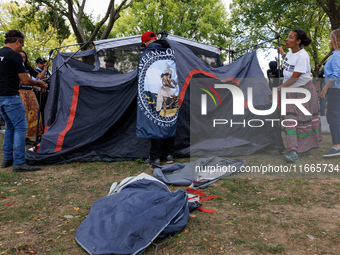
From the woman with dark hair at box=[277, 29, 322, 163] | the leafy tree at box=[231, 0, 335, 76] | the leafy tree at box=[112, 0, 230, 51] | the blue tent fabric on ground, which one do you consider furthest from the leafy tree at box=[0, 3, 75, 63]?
the leafy tree at box=[231, 0, 335, 76]

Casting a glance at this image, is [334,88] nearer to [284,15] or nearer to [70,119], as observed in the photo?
[70,119]

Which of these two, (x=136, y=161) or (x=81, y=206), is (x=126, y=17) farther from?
(x=81, y=206)

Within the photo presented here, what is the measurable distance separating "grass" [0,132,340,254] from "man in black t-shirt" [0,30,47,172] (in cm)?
35

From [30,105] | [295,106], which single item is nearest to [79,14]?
[30,105]

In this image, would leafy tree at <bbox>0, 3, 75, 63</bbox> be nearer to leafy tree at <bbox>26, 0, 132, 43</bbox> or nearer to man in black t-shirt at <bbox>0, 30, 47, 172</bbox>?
leafy tree at <bbox>26, 0, 132, 43</bbox>

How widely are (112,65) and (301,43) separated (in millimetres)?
3487

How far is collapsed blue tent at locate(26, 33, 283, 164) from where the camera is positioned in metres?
4.98

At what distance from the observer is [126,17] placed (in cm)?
2162

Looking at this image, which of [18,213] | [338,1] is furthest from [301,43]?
[338,1]

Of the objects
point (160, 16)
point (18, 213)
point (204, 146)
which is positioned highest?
point (160, 16)

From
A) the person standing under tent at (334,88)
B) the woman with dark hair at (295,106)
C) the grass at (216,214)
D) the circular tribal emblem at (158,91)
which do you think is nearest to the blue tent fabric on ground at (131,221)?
the grass at (216,214)

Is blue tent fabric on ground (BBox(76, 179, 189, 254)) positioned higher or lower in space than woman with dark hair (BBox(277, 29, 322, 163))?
lower

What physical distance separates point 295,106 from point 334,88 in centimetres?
83

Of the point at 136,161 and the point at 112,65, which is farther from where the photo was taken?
the point at 112,65
